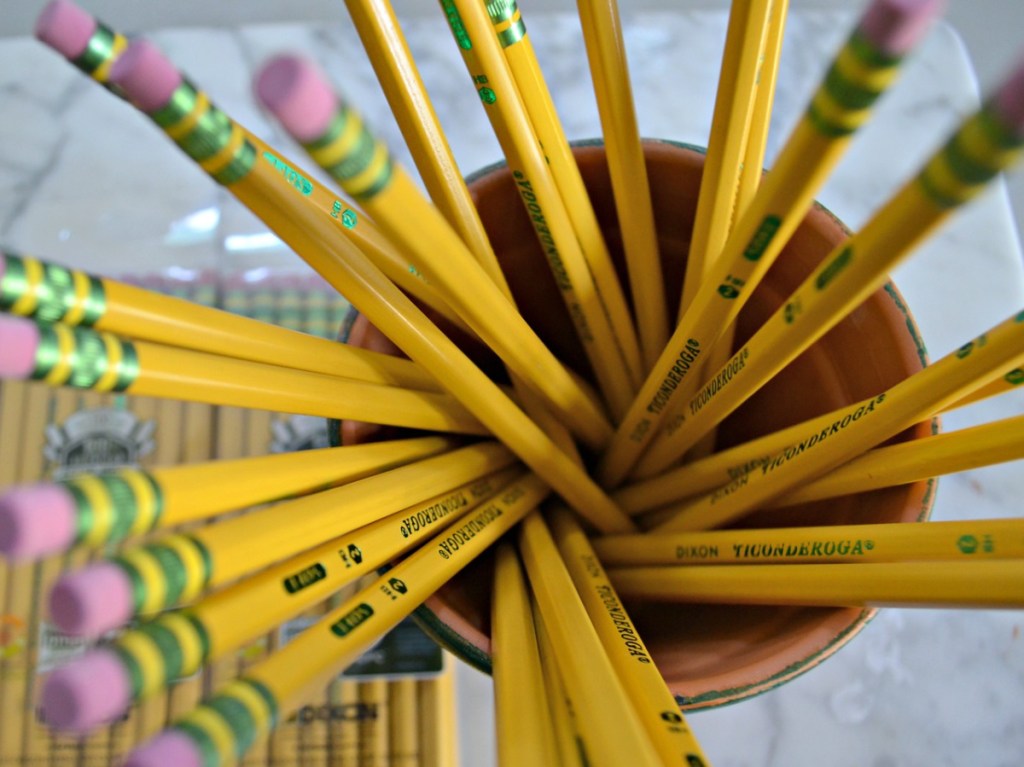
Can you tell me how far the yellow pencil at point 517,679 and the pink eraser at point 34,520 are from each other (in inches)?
3.3

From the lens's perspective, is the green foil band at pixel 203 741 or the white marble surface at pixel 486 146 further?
the white marble surface at pixel 486 146

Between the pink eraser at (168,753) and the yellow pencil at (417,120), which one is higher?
the yellow pencil at (417,120)

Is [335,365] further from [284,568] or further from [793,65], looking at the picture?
[793,65]

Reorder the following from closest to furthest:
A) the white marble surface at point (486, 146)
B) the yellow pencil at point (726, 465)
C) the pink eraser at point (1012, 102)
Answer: the pink eraser at point (1012, 102), the yellow pencil at point (726, 465), the white marble surface at point (486, 146)

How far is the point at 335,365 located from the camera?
0.20m

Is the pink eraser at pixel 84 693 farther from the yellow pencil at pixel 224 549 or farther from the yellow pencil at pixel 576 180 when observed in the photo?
the yellow pencil at pixel 576 180

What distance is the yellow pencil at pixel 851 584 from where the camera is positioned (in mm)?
158

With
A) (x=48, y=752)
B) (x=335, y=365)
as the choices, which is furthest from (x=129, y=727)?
(x=335, y=365)

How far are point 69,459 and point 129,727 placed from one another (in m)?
0.10

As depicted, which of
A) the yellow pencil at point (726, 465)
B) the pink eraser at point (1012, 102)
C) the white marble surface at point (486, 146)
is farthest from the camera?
the white marble surface at point (486, 146)

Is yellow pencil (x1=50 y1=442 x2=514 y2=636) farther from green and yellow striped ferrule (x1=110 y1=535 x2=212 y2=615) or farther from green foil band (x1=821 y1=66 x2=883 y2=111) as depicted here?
green foil band (x1=821 y1=66 x2=883 y2=111)

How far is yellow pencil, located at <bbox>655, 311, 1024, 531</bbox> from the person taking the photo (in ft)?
0.55

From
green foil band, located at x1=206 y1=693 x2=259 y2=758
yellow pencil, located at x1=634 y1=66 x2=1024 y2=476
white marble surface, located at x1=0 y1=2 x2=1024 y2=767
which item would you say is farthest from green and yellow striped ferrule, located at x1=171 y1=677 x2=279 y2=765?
white marble surface, located at x1=0 y1=2 x2=1024 y2=767

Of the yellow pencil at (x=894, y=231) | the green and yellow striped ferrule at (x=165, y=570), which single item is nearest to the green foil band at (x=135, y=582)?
the green and yellow striped ferrule at (x=165, y=570)
